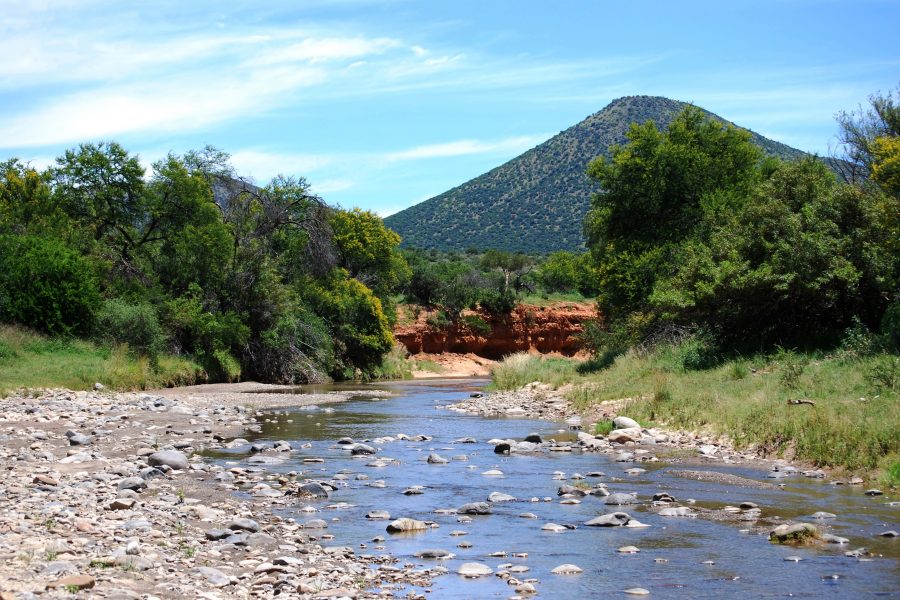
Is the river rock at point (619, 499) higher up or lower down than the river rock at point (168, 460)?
lower down

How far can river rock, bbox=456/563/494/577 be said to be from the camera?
9.13m

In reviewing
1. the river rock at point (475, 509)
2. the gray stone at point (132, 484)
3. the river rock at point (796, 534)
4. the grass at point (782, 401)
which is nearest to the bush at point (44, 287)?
the grass at point (782, 401)

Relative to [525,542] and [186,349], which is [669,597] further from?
[186,349]

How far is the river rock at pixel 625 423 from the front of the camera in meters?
21.4

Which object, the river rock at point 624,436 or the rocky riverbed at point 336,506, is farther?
the river rock at point 624,436

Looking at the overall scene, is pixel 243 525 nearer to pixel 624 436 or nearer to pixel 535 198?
pixel 624 436

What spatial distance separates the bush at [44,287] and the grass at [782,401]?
21033 millimetres

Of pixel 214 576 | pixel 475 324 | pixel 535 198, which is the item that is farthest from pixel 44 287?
pixel 535 198

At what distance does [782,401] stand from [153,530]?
46.8 ft

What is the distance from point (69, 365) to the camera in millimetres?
32188

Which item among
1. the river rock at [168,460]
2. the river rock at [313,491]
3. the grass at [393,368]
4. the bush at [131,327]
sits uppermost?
the bush at [131,327]

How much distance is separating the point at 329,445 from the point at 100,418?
6.71 meters

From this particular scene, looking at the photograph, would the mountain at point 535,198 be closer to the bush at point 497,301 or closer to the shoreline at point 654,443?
the bush at point 497,301

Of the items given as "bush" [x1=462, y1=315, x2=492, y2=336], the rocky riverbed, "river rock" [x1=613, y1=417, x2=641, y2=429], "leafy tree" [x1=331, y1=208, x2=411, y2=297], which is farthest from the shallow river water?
"bush" [x1=462, y1=315, x2=492, y2=336]
